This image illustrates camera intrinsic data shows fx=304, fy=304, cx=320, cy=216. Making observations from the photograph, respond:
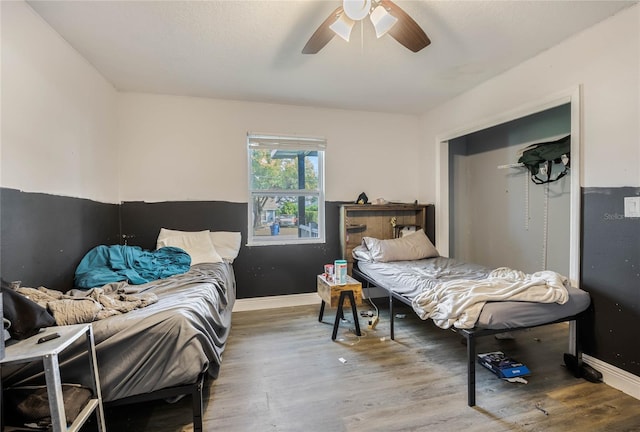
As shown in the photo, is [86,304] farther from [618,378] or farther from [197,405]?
[618,378]

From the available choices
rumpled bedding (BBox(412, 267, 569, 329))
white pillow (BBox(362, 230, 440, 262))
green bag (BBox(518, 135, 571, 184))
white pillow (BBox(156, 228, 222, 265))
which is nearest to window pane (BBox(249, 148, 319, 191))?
white pillow (BBox(156, 228, 222, 265))

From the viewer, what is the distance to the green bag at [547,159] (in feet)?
10.00

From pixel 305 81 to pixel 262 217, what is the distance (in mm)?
1637

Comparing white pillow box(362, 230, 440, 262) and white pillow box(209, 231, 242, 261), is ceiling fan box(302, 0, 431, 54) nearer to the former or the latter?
white pillow box(362, 230, 440, 262)

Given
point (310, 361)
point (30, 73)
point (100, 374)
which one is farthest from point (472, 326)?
point (30, 73)

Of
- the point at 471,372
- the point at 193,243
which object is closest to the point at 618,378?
the point at 471,372

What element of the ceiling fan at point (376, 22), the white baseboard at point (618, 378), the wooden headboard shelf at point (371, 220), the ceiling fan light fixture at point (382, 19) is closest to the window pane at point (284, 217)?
the wooden headboard shelf at point (371, 220)

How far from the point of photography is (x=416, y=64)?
268cm

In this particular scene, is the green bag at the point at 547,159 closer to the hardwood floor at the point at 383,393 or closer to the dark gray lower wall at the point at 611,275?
the dark gray lower wall at the point at 611,275

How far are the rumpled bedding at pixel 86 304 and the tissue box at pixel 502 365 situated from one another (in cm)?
235

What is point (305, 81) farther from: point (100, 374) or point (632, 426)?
point (632, 426)

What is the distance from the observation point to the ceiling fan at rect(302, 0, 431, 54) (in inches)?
64.7

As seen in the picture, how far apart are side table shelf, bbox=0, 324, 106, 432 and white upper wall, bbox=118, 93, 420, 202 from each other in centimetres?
227

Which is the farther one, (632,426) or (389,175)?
(389,175)
